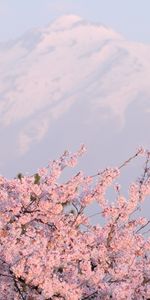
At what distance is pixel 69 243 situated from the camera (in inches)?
372

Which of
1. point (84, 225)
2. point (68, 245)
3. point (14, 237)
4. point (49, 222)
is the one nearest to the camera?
point (14, 237)

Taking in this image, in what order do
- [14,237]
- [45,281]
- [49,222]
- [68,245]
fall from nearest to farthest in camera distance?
[45,281] < [14,237] < [68,245] < [49,222]

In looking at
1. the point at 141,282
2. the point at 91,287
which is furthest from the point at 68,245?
the point at 141,282

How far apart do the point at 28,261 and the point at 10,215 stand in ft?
5.36

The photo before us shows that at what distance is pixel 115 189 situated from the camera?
10.5 metres

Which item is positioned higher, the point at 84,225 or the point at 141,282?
the point at 84,225

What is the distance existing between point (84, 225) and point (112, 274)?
1866 millimetres

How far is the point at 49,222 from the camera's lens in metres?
10.1

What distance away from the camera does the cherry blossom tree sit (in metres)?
8.49

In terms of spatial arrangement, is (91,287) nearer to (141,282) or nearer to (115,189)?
(141,282)

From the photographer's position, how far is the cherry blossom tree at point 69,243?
8.49m

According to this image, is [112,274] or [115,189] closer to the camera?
[112,274]

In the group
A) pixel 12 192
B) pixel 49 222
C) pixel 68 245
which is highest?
pixel 12 192

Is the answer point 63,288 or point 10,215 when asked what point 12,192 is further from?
point 63,288
